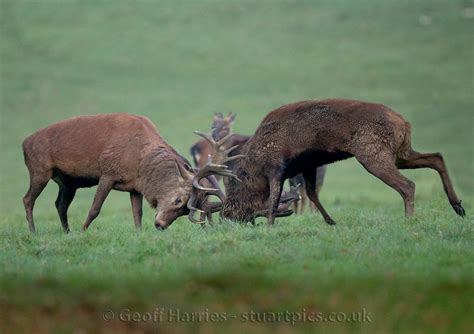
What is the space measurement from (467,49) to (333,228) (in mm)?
32682

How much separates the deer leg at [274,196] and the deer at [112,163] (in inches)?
40.0

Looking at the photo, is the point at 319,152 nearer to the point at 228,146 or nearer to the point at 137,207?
the point at 137,207

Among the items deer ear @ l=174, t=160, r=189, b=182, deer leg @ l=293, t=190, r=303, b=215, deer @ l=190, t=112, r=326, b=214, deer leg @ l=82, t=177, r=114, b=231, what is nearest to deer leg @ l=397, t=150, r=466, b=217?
deer ear @ l=174, t=160, r=189, b=182

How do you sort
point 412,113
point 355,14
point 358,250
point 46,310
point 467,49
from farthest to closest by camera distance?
point 355,14, point 467,49, point 412,113, point 358,250, point 46,310

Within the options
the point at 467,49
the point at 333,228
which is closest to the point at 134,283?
the point at 333,228

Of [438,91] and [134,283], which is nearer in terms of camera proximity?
[134,283]

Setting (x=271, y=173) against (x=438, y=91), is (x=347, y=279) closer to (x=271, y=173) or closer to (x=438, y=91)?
(x=271, y=173)

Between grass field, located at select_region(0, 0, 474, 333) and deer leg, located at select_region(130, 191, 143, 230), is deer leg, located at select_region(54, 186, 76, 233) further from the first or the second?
deer leg, located at select_region(130, 191, 143, 230)

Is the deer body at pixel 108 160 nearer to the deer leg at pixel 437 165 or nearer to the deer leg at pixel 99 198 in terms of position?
Answer: the deer leg at pixel 99 198

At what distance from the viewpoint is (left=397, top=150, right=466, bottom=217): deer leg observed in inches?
451

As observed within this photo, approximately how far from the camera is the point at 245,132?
1357 inches

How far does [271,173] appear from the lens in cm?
1209

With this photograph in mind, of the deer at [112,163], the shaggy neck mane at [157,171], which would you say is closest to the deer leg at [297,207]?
the deer at [112,163]

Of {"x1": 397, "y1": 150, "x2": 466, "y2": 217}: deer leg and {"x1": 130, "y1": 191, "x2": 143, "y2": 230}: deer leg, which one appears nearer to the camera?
{"x1": 397, "y1": 150, "x2": 466, "y2": 217}: deer leg
